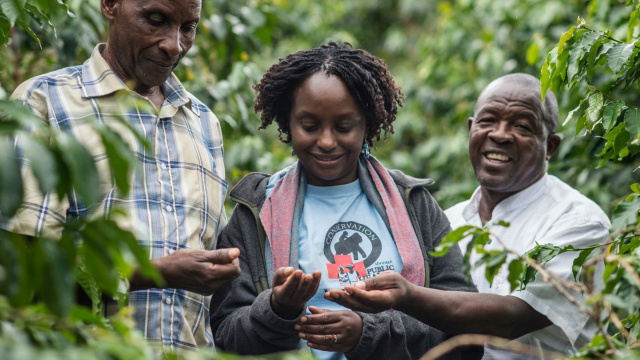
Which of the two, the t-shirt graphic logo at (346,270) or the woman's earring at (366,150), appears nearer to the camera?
the t-shirt graphic logo at (346,270)

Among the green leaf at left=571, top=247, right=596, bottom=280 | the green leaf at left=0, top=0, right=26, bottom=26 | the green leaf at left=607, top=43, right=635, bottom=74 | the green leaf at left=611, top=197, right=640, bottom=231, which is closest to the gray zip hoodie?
the green leaf at left=571, top=247, right=596, bottom=280

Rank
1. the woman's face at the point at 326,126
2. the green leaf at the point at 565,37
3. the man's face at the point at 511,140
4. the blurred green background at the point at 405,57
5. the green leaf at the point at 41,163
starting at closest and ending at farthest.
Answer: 1. the green leaf at the point at 41,163
2. the green leaf at the point at 565,37
3. the woman's face at the point at 326,126
4. the man's face at the point at 511,140
5. the blurred green background at the point at 405,57

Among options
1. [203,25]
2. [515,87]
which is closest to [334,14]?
[203,25]

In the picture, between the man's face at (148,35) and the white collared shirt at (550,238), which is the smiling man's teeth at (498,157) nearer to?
the white collared shirt at (550,238)

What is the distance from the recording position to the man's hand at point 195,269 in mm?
2281

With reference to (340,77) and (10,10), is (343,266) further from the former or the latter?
(10,10)

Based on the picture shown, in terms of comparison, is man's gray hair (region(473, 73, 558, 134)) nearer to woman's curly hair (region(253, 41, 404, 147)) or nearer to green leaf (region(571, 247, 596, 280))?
woman's curly hair (region(253, 41, 404, 147))

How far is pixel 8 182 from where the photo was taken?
131 cm

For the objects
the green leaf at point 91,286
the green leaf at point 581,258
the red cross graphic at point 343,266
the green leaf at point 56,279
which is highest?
the green leaf at point 581,258

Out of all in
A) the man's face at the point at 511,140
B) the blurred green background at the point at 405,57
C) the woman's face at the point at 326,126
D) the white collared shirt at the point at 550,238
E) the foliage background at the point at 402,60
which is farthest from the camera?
the blurred green background at the point at 405,57

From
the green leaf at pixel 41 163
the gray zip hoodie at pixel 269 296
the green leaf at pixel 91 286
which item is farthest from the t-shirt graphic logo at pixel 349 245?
the green leaf at pixel 41 163

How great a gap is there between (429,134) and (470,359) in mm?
6368

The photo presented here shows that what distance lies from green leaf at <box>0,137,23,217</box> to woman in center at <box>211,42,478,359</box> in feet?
4.10

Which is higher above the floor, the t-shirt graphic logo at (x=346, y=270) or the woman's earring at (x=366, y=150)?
the woman's earring at (x=366, y=150)
